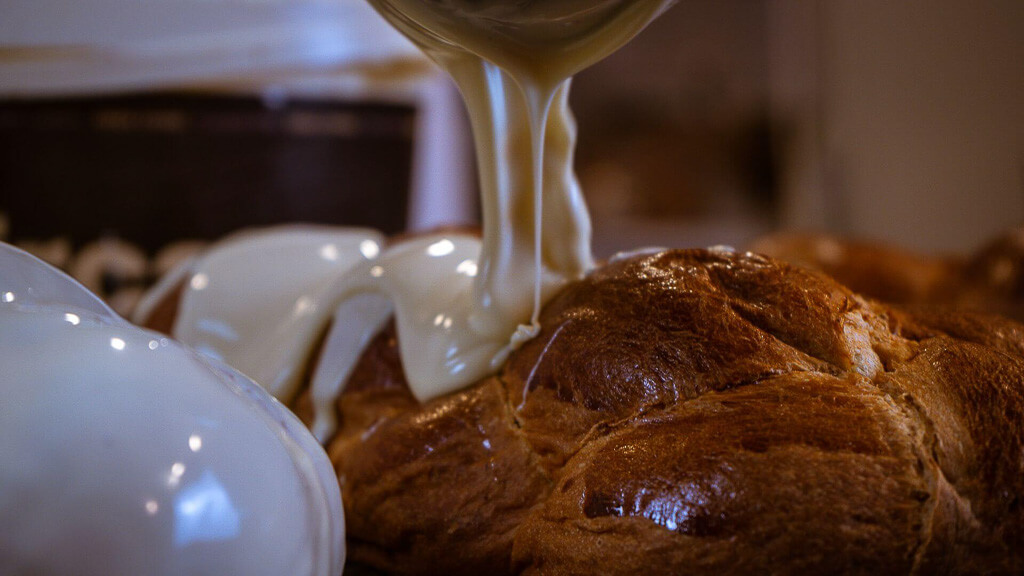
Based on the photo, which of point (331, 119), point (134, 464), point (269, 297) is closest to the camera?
point (134, 464)

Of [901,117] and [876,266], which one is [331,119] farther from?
[901,117]

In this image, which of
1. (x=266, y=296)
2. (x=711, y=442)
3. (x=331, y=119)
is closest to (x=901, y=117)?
(x=331, y=119)

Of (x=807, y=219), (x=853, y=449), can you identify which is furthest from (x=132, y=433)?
(x=807, y=219)

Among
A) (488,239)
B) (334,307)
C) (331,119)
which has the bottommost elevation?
(331,119)

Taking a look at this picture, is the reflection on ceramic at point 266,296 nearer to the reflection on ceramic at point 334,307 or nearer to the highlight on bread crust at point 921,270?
the reflection on ceramic at point 334,307

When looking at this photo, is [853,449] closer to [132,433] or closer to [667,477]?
[667,477]

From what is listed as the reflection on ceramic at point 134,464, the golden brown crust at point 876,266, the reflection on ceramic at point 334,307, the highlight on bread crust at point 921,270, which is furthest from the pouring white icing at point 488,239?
the golden brown crust at point 876,266
